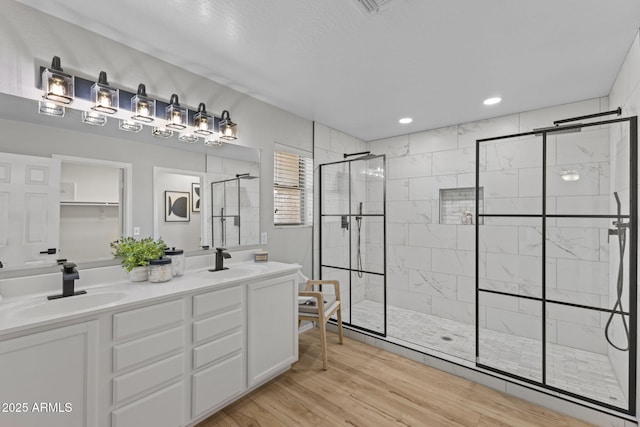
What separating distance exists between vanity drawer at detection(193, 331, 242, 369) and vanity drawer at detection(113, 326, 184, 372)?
15 centimetres

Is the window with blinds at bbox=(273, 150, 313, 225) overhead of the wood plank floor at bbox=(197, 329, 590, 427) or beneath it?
overhead

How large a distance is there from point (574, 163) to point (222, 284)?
2.89 meters

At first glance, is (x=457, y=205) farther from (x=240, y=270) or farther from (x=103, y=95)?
(x=103, y=95)

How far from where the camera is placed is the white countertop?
1275 millimetres

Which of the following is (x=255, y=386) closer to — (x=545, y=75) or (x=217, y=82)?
(x=217, y=82)

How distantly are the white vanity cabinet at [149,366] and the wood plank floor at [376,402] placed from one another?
0.41m

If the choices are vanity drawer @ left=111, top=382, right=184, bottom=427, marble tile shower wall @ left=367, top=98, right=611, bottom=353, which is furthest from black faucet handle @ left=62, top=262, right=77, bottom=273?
marble tile shower wall @ left=367, top=98, right=611, bottom=353

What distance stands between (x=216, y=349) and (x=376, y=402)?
126 cm

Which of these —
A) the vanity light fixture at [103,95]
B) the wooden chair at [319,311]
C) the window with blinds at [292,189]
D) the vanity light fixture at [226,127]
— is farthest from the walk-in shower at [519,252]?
the vanity light fixture at [103,95]

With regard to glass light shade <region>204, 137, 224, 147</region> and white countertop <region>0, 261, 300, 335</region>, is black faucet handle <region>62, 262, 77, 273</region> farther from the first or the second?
glass light shade <region>204, 137, 224, 147</region>

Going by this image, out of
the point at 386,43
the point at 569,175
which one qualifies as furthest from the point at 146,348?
the point at 569,175

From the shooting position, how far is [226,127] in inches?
99.0

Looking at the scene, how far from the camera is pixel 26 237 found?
1.62 m

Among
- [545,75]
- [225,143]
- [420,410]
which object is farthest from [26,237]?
[545,75]
